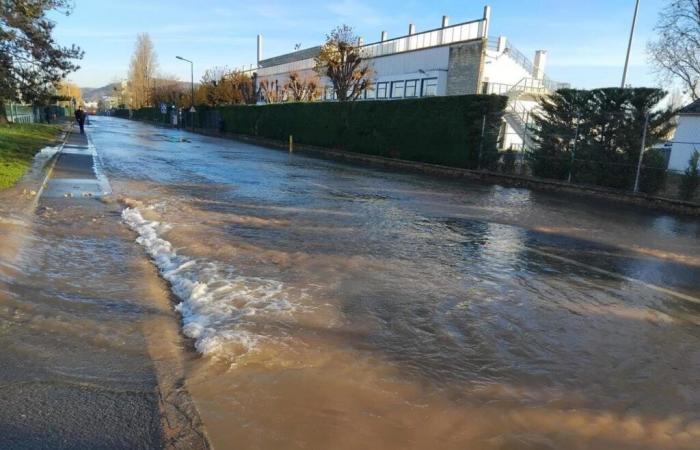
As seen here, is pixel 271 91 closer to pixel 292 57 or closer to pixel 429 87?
pixel 292 57

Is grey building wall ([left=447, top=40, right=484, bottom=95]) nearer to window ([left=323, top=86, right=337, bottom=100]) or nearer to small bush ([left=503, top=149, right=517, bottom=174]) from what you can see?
window ([left=323, top=86, right=337, bottom=100])

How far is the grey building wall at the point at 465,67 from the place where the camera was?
37.7 metres

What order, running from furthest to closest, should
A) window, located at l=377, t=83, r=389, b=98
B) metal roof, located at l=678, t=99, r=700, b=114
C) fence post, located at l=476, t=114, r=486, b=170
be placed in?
window, located at l=377, t=83, r=389, b=98 < metal roof, located at l=678, t=99, r=700, b=114 < fence post, located at l=476, t=114, r=486, b=170

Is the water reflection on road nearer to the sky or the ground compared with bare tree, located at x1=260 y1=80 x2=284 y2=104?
nearer to the ground

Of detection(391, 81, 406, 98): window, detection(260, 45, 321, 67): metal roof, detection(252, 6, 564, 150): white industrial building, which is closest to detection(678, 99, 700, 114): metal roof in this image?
detection(252, 6, 564, 150): white industrial building

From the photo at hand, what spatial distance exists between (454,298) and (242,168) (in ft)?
51.0

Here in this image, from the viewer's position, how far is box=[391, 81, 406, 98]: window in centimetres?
4596

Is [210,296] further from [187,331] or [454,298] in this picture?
[454,298]

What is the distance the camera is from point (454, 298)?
583 centimetres

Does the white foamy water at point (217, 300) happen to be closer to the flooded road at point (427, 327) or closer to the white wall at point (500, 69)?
the flooded road at point (427, 327)

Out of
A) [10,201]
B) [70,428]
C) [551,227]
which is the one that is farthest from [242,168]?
[70,428]

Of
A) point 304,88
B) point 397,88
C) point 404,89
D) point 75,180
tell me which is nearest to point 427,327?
point 75,180

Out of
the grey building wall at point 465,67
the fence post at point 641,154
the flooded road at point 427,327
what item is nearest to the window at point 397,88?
the grey building wall at point 465,67

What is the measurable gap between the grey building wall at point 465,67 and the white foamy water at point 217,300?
34679 mm
